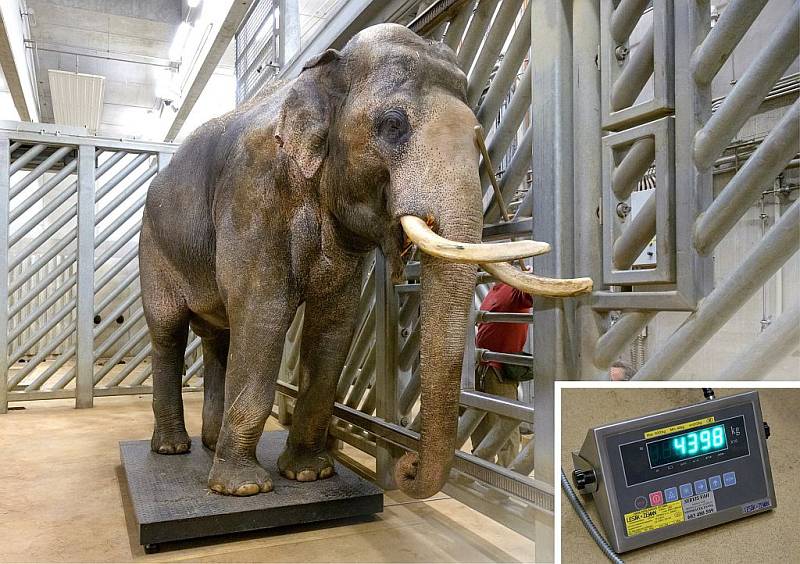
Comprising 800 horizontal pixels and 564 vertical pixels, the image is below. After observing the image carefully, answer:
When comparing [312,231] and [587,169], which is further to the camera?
[312,231]

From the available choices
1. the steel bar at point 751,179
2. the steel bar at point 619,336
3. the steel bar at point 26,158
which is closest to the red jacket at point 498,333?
the steel bar at point 619,336

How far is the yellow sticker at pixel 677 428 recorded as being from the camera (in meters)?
1.01

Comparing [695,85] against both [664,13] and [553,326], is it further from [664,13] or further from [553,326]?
[553,326]

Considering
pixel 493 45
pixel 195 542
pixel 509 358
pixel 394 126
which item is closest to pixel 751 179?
pixel 394 126

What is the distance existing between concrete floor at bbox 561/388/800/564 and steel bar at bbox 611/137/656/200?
0.69 metres

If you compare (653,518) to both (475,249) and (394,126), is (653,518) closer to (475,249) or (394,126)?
(475,249)

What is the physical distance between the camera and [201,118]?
11.3 meters

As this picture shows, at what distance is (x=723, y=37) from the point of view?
4.73ft

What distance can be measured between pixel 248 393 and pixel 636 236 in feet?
4.43

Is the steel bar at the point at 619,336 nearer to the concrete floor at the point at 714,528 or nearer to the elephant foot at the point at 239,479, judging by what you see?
the concrete floor at the point at 714,528

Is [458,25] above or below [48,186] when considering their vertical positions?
above

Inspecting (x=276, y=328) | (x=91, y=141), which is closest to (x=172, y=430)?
(x=276, y=328)

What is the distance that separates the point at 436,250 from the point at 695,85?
2.20 feet

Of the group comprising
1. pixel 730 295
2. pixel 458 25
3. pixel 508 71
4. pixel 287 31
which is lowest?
pixel 730 295
